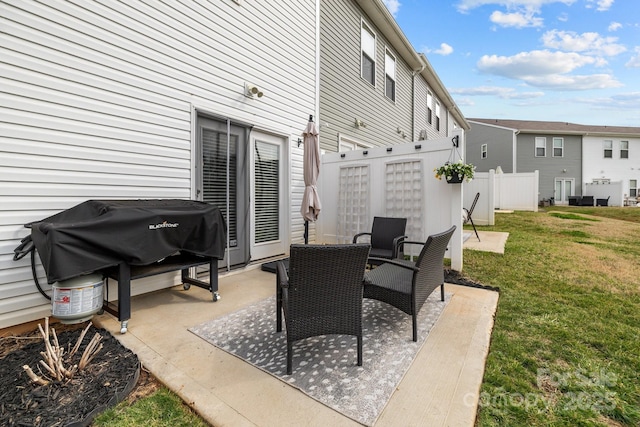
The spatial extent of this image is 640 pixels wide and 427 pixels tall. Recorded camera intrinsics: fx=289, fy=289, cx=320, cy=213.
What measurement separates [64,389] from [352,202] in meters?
4.77

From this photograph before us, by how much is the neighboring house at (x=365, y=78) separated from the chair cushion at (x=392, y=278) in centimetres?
428

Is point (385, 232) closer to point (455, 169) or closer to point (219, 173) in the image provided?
point (455, 169)

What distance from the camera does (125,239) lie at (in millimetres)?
2656

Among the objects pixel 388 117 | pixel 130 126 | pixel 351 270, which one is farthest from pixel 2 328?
pixel 388 117

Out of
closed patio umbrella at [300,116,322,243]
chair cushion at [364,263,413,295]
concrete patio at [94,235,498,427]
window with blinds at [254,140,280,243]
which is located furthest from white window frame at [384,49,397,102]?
concrete patio at [94,235,498,427]

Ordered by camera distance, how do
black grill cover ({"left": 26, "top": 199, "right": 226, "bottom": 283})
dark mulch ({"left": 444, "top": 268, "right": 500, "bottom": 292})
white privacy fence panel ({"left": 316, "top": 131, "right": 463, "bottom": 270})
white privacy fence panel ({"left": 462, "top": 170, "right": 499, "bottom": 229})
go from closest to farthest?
black grill cover ({"left": 26, "top": 199, "right": 226, "bottom": 283}), dark mulch ({"left": 444, "top": 268, "right": 500, "bottom": 292}), white privacy fence panel ({"left": 316, "top": 131, "right": 463, "bottom": 270}), white privacy fence panel ({"left": 462, "top": 170, "right": 499, "bottom": 229})

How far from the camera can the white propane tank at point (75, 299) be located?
248cm

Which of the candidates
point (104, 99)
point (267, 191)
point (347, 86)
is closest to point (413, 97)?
A: point (347, 86)

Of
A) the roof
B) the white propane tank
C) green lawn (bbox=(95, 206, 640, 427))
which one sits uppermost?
the roof

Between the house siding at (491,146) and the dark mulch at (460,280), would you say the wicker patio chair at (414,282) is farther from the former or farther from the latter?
the house siding at (491,146)

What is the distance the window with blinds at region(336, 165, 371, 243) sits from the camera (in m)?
5.67

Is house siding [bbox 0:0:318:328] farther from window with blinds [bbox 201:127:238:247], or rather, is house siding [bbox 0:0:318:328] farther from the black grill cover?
the black grill cover

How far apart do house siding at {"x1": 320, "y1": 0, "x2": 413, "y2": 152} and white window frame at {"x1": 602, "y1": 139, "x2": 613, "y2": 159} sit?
2215 cm

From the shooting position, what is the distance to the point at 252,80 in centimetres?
494
